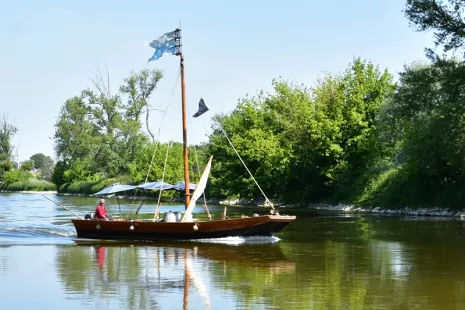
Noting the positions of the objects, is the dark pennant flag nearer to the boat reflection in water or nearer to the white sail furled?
the white sail furled

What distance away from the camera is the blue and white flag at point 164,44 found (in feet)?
118

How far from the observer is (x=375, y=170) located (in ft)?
206

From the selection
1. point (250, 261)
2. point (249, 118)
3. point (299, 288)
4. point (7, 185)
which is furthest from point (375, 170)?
point (7, 185)

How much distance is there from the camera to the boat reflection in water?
18672 mm

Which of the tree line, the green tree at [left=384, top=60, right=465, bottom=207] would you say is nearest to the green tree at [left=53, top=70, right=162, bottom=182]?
the tree line

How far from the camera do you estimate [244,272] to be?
23562 millimetres

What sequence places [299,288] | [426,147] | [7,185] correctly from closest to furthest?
1. [299,288]
2. [426,147]
3. [7,185]

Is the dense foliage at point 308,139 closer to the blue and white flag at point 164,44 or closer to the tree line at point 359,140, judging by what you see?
the tree line at point 359,140

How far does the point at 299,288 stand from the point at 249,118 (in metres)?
60.2

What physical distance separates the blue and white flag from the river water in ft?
28.3

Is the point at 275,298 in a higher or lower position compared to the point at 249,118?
lower

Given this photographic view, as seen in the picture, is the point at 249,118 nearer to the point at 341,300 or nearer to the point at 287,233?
the point at 287,233

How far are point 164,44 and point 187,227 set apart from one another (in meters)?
8.46

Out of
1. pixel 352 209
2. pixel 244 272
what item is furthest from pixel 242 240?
pixel 352 209
